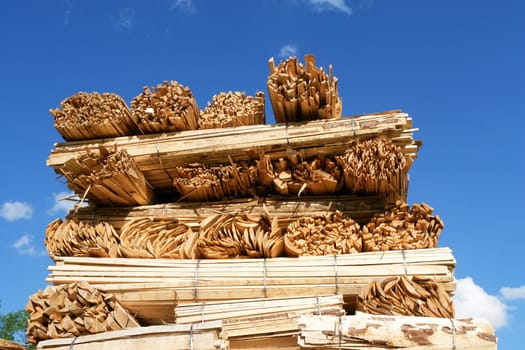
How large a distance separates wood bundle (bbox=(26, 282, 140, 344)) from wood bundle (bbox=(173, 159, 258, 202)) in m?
0.87

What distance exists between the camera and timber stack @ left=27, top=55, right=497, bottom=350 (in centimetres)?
274

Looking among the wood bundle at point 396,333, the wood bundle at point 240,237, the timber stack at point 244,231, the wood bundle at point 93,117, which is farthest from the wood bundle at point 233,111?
the wood bundle at point 396,333

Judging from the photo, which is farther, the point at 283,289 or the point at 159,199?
the point at 159,199

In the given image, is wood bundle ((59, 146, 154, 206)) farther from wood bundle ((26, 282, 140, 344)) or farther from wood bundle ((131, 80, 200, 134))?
wood bundle ((26, 282, 140, 344))

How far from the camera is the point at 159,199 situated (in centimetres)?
385

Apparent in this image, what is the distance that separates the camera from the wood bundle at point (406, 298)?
2716mm

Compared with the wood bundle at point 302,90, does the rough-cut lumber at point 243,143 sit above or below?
below

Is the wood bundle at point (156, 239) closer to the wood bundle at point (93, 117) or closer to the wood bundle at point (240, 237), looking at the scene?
the wood bundle at point (240, 237)

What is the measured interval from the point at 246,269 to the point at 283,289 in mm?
259

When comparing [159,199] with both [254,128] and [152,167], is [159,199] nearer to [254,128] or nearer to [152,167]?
[152,167]

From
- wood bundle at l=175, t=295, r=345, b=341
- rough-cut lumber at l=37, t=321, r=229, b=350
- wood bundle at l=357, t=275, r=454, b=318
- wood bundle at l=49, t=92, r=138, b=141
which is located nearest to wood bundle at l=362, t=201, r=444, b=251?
wood bundle at l=357, t=275, r=454, b=318

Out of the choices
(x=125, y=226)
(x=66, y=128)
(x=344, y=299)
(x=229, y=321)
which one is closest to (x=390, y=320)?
(x=344, y=299)

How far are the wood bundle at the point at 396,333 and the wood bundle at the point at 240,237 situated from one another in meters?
0.68

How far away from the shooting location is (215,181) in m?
3.45
